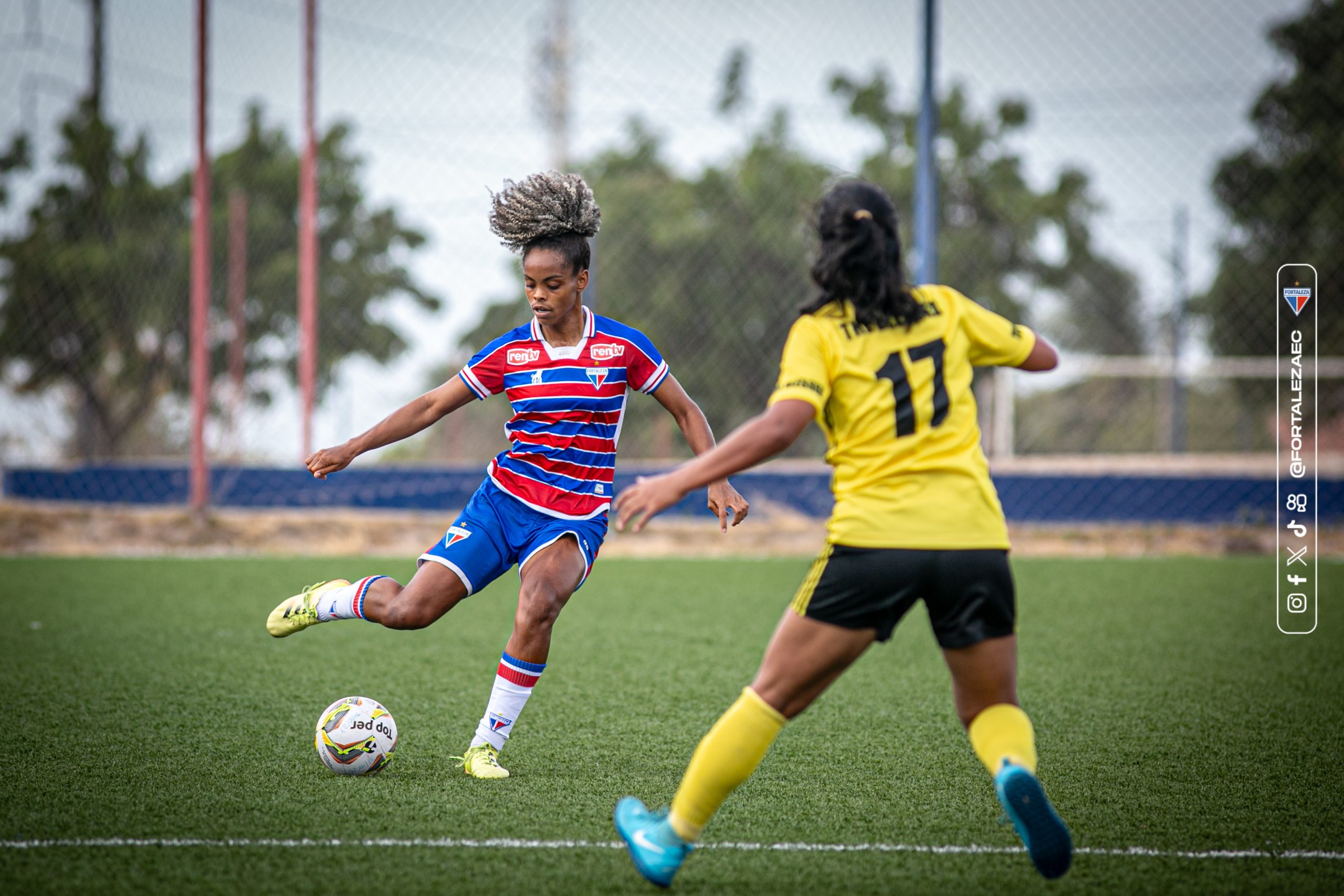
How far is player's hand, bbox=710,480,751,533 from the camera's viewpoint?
152 inches

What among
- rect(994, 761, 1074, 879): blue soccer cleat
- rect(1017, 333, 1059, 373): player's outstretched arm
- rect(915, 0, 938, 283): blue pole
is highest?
rect(915, 0, 938, 283): blue pole

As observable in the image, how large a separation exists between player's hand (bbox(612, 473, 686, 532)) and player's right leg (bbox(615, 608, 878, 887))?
42cm

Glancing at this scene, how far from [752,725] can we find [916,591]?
1.67 ft

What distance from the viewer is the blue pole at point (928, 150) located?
11.1 metres

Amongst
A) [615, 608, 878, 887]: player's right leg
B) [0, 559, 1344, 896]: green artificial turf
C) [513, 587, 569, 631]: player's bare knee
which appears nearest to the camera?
[615, 608, 878, 887]: player's right leg

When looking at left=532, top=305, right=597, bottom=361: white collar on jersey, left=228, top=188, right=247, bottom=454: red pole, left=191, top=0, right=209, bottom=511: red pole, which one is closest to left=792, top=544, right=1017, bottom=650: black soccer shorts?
left=532, top=305, right=597, bottom=361: white collar on jersey

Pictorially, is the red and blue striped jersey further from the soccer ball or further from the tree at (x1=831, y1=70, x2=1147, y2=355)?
the tree at (x1=831, y1=70, x2=1147, y2=355)

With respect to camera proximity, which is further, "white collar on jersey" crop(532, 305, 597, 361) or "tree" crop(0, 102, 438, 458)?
"tree" crop(0, 102, 438, 458)

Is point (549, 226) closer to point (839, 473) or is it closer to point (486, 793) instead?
point (839, 473)

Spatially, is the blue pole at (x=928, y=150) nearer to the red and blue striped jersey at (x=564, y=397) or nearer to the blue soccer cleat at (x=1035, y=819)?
the red and blue striped jersey at (x=564, y=397)

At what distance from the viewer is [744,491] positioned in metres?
11.8

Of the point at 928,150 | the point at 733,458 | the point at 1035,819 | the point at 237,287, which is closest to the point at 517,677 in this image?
the point at 733,458

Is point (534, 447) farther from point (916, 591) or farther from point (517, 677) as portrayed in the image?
point (916, 591)

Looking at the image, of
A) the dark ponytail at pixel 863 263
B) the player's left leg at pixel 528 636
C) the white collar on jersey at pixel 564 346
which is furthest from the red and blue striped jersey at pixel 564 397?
the dark ponytail at pixel 863 263
